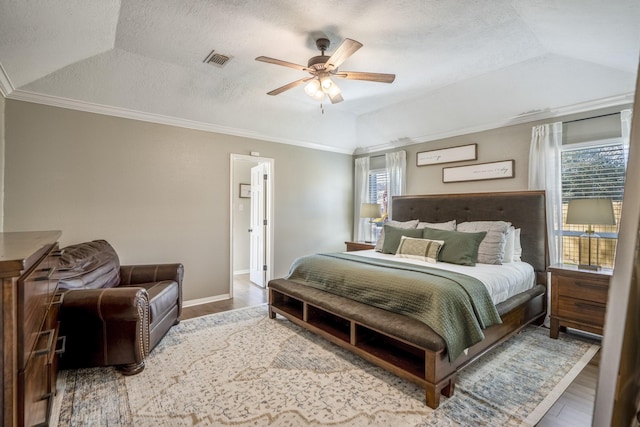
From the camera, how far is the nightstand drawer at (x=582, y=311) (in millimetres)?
2789

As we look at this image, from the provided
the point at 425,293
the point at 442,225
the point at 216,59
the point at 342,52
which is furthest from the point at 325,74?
the point at 442,225

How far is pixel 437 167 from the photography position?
454 centimetres

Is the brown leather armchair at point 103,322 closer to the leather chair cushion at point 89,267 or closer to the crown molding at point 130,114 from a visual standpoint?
the leather chair cushion at point 89,267

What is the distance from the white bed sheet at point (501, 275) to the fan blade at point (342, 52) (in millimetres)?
2038

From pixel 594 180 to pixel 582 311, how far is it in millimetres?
1337

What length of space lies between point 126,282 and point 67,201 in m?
1.08

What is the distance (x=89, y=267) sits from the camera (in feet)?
8.93

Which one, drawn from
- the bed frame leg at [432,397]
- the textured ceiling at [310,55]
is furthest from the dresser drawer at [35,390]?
the textured ceiling at [310,55]

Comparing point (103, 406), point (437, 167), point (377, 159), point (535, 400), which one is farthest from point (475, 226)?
point (103, 406)

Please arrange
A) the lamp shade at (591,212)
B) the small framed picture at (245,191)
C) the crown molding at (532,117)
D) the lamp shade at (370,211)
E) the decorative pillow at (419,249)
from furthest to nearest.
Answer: the small framed picture at (245,191)
the lamp shade at (370,211)
the decorative pillow at (419,249)
the crown molding at (532,117)
the lamp shade at (591,212)

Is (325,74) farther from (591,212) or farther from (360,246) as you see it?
(360,246)

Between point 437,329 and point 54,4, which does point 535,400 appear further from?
point 54,4

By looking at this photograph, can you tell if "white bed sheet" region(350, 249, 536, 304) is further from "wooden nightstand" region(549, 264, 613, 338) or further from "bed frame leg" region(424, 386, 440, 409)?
"bed frame leg" region(424, 386, 440, 409)

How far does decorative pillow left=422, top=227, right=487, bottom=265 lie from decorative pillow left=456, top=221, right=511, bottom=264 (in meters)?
0.10
